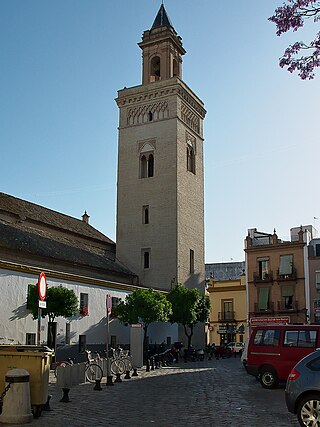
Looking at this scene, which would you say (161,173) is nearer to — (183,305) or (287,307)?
(183,305)

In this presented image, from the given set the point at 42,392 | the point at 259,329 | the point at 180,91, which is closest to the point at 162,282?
the point at 180,91

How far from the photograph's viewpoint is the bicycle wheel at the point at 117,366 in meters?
22.5

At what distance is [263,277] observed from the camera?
48469 millimetres

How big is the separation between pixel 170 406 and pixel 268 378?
18.8 feet

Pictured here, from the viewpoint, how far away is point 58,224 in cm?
4312

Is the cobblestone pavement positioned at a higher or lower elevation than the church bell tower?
lower

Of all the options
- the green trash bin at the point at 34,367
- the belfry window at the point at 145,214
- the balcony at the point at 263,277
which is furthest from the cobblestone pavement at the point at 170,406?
the balcony at the point at 263,277

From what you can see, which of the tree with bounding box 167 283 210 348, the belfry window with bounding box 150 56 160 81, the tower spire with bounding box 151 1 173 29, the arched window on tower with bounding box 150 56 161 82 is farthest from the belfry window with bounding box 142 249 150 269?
the tower spire with bounding box 151 1 173 29

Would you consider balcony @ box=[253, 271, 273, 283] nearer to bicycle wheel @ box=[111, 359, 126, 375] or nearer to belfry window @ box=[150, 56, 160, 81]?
belfry window @ box=[150, 56, 160, 81]

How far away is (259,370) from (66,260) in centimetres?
1838

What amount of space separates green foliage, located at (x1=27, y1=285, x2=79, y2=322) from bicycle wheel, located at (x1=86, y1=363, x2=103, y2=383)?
727 cm

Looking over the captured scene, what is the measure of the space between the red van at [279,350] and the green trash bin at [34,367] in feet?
28.6

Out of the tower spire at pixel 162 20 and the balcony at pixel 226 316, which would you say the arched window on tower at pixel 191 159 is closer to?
the tower spire at pixel 162 20

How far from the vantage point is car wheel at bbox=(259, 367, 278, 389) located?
18.1 metres
